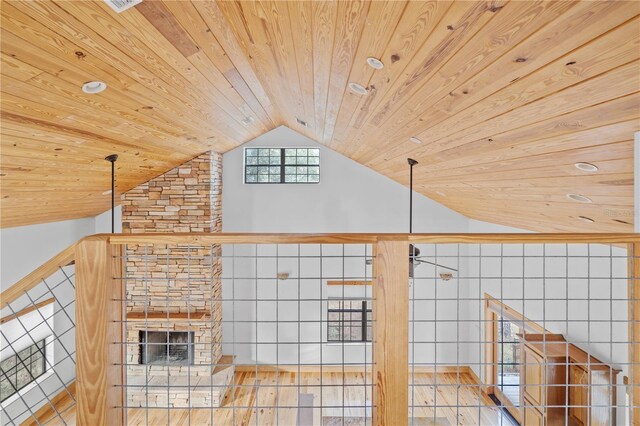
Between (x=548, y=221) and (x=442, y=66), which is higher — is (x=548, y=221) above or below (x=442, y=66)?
below

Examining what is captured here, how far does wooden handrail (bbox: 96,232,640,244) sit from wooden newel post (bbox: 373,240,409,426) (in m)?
0.09

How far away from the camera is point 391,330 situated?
1551mm

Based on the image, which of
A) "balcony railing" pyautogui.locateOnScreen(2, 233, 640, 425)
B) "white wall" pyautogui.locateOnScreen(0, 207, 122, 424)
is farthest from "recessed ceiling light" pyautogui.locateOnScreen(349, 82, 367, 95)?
"white wall" pyautogui.locateOnScreen(0, 207, 122, 424)

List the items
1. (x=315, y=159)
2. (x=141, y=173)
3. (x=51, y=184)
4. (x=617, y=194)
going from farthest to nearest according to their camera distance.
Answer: (x=315, y=159) < (x=141, y=173) < (x=51, y=184) < (x=617, y=194)

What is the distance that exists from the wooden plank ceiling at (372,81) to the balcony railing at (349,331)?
523mm

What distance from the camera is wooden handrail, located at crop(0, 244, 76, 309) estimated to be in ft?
4.77

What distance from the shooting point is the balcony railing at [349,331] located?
5.09 ft

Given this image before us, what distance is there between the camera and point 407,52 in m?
1.52

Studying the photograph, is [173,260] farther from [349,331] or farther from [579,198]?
[579,198]

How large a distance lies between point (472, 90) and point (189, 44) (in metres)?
1.36

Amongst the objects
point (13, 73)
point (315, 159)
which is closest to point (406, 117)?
point (13, 73)

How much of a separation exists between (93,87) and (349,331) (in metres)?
5.59

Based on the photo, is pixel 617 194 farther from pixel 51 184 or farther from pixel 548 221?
pixel 51 184

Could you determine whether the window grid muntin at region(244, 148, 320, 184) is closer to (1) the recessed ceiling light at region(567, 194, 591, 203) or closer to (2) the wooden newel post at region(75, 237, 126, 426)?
(1) the recessed ceiling light at region(567, 194, 591, 203)
